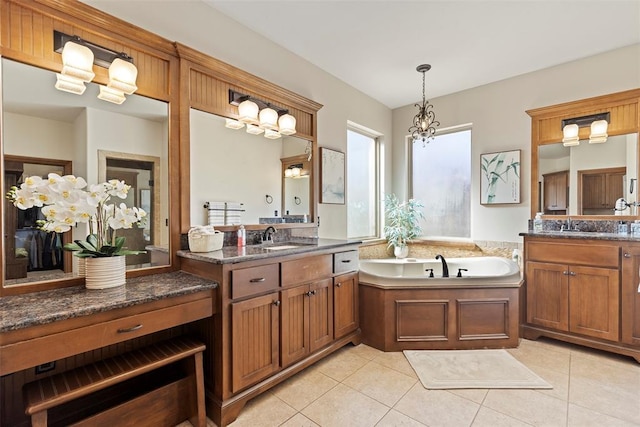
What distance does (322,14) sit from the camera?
2350 millimetres

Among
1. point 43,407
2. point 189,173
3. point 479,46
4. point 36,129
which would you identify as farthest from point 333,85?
point 43,407

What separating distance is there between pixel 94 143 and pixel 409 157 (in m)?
3.71

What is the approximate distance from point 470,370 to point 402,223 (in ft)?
6.87

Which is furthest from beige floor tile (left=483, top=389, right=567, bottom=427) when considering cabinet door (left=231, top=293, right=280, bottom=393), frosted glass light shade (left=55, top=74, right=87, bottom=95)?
frosted glass light shade (left=55, top=74, right=87, bottom=95)

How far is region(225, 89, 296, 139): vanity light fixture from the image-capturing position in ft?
7.84

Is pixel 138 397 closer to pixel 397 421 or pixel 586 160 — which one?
pixel 397 421

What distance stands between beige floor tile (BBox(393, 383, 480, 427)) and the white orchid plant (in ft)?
6.31

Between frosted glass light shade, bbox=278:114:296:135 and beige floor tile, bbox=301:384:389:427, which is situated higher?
frosted glass light shade, bbox=278:114:296:135

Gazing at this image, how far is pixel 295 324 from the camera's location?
2.12 metres

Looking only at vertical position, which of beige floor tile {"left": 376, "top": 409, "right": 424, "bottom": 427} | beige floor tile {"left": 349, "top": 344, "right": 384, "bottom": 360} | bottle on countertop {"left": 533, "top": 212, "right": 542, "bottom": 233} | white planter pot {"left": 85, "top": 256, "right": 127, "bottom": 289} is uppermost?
bottle on countertop {"left": 533, "top": 212, "right": 542, "bottom": 233}

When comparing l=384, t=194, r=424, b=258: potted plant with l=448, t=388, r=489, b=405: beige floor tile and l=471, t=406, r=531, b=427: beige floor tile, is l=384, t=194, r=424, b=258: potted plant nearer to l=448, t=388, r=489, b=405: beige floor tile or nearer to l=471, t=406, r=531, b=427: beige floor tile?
l=448, t=388, r=489, b=405: beige floor tile

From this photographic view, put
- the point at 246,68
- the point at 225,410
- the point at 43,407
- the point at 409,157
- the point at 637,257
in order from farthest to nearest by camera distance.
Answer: the point at 409,157, the point at 246,68, the point at 637,257, the point at 225,410, the point at 43,407

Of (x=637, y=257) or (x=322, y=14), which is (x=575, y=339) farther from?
(x=322, y=14)

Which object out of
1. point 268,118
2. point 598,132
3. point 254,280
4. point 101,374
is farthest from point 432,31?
point 101,374
